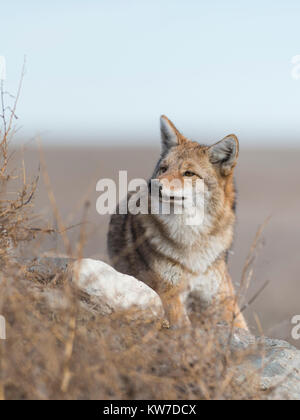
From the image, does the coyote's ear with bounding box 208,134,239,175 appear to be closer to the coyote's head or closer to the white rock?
the coyote's head

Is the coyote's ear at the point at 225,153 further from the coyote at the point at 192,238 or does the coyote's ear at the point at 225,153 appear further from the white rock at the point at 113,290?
the white rock at the point at 113,290

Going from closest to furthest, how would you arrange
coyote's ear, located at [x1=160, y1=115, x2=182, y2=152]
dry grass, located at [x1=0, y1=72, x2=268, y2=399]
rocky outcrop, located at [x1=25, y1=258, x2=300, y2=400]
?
1. dry grass, located at [x1=0, y1=72, x2=268, y2=399]
2. rocky outcrop, located at [x1=25, y1=258, x2=300, y2=400]
3. coyote's ear, located at [x1=160, y1=115, x2=182, y2=152]

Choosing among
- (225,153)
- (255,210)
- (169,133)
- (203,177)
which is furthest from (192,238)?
(255,210)

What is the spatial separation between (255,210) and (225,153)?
2269 centimetres

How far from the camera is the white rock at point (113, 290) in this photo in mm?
4719

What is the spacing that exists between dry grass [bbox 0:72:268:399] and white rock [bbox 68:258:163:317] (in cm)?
21

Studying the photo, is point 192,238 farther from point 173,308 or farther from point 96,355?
point 96,355

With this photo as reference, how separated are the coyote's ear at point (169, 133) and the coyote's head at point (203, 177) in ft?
0.58

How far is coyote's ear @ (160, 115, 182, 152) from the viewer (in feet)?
22.0

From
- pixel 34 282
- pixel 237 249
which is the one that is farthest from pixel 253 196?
pixel 34 282

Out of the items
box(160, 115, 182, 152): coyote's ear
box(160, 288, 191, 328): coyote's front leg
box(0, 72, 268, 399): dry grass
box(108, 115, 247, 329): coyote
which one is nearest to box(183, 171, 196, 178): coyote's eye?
box(108, 115, 247, 329): coyote

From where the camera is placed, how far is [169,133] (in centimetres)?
676

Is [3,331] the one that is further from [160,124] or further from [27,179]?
[160,124]

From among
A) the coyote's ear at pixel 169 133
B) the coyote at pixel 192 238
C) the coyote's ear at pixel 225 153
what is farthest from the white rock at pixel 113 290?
the coyote's ear at pixel 169 133
